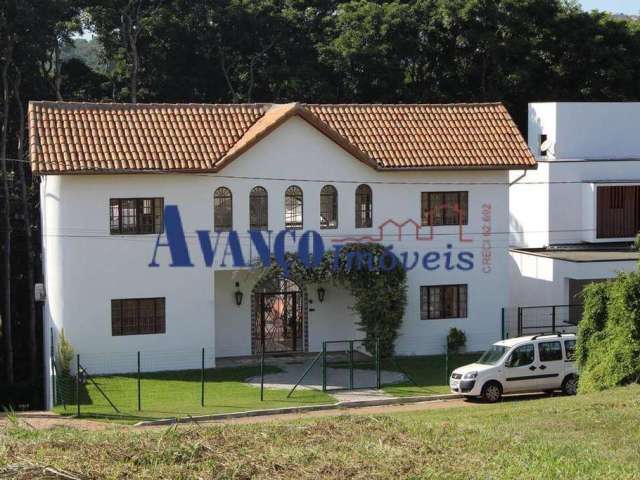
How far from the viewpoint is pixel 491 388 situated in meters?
27.0

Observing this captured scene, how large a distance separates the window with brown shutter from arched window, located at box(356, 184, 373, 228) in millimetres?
9770

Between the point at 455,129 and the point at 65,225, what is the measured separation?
492 inches

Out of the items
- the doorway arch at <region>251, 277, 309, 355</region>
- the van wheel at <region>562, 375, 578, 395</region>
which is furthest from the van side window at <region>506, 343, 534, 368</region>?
the doorway arch at <region>251, 277, 309, 355</region>

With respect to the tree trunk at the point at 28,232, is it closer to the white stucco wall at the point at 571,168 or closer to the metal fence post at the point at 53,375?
the metal fence post at the point at 53,375

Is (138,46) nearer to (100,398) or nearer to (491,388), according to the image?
(100,398)

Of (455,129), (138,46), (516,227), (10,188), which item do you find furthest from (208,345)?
(138,46)

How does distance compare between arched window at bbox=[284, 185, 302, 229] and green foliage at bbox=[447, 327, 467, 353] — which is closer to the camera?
arched window at bbox=[284, 185, 302, 229]

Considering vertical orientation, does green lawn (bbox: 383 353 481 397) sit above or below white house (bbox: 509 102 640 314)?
below

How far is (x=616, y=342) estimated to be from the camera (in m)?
25.0

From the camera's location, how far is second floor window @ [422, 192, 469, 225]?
33469mm

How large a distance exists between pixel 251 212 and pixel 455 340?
294 inches

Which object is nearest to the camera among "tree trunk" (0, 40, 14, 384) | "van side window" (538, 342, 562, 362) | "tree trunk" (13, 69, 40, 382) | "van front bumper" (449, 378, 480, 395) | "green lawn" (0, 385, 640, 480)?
"green lawn" (0, 385, 640, 480)

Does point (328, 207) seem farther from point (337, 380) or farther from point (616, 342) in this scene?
point (616, 342)

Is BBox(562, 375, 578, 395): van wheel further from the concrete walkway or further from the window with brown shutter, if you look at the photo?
the window with brown shutter
